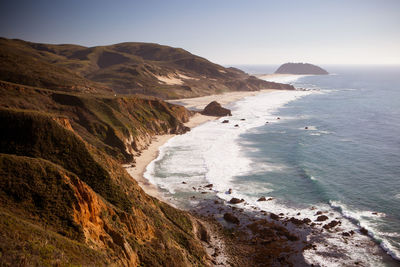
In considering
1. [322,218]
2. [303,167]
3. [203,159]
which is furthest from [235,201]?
[303,167]

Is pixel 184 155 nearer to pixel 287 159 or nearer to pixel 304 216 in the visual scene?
pixel 287 159

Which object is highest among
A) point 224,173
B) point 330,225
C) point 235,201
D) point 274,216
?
point 224,173

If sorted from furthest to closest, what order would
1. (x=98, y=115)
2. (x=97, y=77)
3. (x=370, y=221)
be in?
(x=97, y=77) → (x=98, y=115) → (x=370, y=221)

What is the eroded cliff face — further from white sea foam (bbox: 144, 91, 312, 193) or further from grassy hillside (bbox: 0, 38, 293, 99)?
grassy hillside (bbox: 0, 38, 293, 99)

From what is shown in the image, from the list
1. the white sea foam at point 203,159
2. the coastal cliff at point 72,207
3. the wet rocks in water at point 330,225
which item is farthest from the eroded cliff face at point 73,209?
the white sea foam at point 203,159

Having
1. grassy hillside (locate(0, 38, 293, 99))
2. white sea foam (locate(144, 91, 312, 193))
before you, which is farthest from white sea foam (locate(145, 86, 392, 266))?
grassy hillside (locate(0, 38, 293, 99))

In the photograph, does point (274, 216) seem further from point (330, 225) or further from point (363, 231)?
point (363, 231)

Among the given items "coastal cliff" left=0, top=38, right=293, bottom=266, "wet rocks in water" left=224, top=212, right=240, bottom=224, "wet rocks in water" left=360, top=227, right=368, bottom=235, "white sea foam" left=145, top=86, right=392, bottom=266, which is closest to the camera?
"coastal cliff" left=0, top=38, right=293, bottom=266
